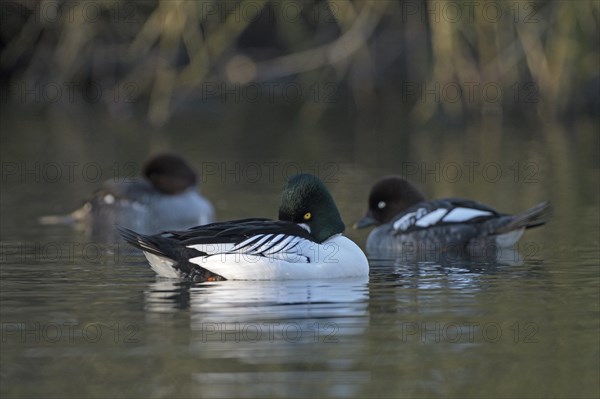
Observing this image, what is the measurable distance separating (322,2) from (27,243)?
1093 centimetres

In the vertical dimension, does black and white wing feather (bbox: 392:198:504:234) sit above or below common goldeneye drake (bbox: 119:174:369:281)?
above

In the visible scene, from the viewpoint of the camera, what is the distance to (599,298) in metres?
8.90

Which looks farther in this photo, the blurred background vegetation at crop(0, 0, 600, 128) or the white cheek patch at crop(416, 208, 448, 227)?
the blurred background vegetation at crop(0, 0, 600, 128)

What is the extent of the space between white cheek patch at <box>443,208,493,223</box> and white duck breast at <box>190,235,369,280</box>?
2.23m

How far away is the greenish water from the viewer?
6.76m

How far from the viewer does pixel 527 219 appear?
11.3 meters

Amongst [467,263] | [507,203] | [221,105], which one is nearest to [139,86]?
[221,105]

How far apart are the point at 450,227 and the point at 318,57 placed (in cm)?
687

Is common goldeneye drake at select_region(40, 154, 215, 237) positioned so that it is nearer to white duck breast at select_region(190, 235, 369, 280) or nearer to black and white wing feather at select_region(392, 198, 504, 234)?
black and white wing feather at select_region(392, 198, 504, 234)

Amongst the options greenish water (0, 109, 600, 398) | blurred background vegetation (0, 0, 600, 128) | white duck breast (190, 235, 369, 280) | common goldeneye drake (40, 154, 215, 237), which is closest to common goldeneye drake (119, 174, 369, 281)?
white duck breast (190, 235, 369, 280)

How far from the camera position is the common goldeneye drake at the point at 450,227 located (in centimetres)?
1142

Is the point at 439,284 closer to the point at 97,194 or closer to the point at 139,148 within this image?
the point at 97,194

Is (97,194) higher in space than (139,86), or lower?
lower
